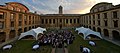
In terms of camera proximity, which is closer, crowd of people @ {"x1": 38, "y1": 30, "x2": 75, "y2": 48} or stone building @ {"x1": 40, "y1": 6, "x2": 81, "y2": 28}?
crowd of people @ {"x1": 38, "y1": 30, "x2": 75, "y2": 48}

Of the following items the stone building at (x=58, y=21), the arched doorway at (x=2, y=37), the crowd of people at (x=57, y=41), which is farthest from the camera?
A: the stone building at (x=58, y=21)

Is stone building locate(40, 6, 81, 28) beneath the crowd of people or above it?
above

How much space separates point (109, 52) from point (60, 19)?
43138 millimetres

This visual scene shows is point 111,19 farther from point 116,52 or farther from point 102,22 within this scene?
point 116,52

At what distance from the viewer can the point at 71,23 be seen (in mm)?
58000

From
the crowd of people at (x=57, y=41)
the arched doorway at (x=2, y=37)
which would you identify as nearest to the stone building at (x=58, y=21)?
the crowd of people at (x=57, y=41)

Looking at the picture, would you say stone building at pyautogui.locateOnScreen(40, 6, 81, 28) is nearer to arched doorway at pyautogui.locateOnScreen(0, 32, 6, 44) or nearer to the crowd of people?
the crowd of people

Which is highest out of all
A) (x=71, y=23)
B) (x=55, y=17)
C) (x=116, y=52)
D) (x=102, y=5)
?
(x=102, y=5)

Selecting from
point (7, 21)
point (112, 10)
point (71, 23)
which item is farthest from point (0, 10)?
point (71, 23)

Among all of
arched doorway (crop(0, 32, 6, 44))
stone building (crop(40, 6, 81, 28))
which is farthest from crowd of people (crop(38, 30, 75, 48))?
stone building (crop(40, 6, 81, 28))

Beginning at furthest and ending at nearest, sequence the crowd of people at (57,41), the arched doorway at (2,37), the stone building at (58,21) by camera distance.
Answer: the stone building at (58,21), the arched doorway at (2,37), the crowd of people at (57,41)

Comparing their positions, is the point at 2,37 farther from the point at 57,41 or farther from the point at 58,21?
the point at 58,21

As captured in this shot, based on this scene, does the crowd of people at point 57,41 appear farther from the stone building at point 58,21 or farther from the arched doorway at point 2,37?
the stone building at point 58,21

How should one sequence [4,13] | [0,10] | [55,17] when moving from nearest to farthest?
[0,10] < [4,13] < [55,17]
